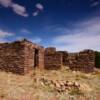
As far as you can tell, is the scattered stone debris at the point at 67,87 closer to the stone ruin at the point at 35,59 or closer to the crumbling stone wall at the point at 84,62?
the stone ruin at the point at 35,59

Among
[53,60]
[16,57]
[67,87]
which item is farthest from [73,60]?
[67,87]

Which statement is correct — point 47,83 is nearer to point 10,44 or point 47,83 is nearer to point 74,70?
point 10,44

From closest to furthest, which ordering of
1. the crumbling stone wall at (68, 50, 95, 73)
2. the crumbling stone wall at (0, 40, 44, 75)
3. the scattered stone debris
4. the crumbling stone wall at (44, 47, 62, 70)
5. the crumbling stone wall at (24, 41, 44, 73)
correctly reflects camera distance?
the scattered stone debris, the crumbling stone wall at (0, 40, 44, 75), the crumbling stone wall at (24, 41, 44, 73), the crumbling stone wall at (68, 50, 95, 73), the crumbling stone wall at (44, 47, 62, 70)

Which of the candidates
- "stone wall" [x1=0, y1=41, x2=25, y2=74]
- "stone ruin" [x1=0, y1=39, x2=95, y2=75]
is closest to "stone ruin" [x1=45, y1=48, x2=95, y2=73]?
"stone ruin" [x1=0, y1=39, x2=95, y2=75]

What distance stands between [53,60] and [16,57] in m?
5.24

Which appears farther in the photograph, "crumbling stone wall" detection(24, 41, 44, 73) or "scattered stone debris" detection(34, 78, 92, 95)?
"crumbling stone wall" detection(24, 41, 44, 73)

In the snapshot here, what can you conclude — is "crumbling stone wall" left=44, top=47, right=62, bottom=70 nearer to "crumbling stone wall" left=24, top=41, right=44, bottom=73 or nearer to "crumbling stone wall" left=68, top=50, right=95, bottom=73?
"crumbling stone wall" left=24, top=41, right=44, bottom=73

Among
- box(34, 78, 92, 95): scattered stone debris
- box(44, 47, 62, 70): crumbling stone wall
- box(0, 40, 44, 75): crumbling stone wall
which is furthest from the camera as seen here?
box(44, 47, 62, 70): crumbling stone wall

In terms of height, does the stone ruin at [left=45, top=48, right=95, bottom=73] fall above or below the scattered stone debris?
above

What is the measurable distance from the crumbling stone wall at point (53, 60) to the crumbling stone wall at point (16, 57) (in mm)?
4022

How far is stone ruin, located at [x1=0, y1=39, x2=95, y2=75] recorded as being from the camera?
14102 millimetres

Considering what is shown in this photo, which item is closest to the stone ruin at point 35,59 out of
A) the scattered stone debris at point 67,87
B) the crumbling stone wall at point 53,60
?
the crumbling stone wall at point 53,60

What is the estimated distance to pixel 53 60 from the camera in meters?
18.7

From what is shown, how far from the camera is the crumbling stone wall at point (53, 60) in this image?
1853 centimetres
